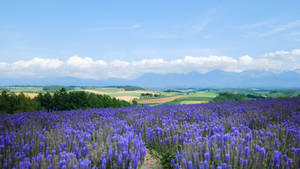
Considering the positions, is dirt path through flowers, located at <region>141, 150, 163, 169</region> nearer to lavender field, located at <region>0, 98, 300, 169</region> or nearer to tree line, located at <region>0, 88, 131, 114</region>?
lavender field, located at <region>0, 98, 300, 169</region>

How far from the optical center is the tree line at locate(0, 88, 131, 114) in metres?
8.94

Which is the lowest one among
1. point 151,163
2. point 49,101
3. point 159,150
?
point 151,163

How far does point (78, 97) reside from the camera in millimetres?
10078

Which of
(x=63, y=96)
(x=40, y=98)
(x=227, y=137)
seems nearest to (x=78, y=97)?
(x=63, y=96)

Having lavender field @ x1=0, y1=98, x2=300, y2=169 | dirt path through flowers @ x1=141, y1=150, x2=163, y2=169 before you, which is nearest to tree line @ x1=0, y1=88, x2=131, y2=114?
lavender field @ x1=0, y1=98, x2=300, y2=169

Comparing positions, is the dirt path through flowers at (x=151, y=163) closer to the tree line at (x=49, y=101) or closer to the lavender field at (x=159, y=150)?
the lavender field at (x=159, y=150)

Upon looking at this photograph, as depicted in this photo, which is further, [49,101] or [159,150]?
[49,101]

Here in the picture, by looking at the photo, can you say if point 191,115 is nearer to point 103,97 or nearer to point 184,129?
point 184,129

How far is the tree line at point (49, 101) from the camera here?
8938mm

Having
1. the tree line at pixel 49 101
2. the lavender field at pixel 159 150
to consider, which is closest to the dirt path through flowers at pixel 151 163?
the lavender field at pixel 159 150

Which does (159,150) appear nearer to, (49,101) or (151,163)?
(151,163)

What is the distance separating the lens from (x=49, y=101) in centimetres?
1034

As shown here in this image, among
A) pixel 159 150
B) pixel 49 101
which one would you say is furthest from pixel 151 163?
pixel 49 101

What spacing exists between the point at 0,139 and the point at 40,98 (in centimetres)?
781
